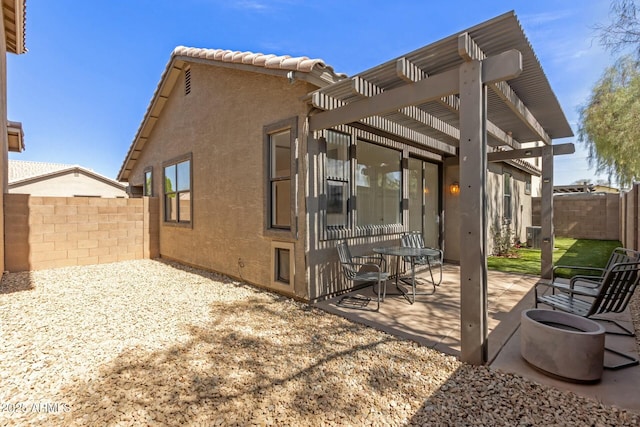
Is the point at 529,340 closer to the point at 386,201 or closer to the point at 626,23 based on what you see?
the point at 386,201

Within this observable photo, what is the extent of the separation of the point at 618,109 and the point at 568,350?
10517 mm

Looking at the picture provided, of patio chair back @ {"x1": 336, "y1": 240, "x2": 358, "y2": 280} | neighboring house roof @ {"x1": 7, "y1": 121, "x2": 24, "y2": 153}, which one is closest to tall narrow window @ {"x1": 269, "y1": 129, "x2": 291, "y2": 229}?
patio chair back @ {"x1": 336, "y1": 240, "x2": 358, "y2": 280}

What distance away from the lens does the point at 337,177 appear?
5.28 m

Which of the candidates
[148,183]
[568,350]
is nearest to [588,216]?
[568,350]

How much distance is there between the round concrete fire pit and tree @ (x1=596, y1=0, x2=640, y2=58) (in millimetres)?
4812

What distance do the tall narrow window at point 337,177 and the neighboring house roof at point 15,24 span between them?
731cm

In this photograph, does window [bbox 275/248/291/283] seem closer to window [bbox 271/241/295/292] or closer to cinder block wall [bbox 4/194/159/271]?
window [bbox 271/241/295/292]

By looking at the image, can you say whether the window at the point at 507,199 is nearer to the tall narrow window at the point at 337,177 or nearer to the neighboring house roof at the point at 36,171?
the tall narrow window at the point at 337,177

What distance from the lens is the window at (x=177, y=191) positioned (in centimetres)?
840

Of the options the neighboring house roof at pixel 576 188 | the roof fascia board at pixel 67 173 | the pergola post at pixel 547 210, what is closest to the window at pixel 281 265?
the pergola post at pixel 547 210

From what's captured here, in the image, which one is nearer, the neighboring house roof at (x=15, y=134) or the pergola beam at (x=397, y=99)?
the pergola beam at (x=397, y=99)

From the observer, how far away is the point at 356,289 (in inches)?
220

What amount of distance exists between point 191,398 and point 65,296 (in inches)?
180

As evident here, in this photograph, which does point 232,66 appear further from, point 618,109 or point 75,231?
point 618,109
